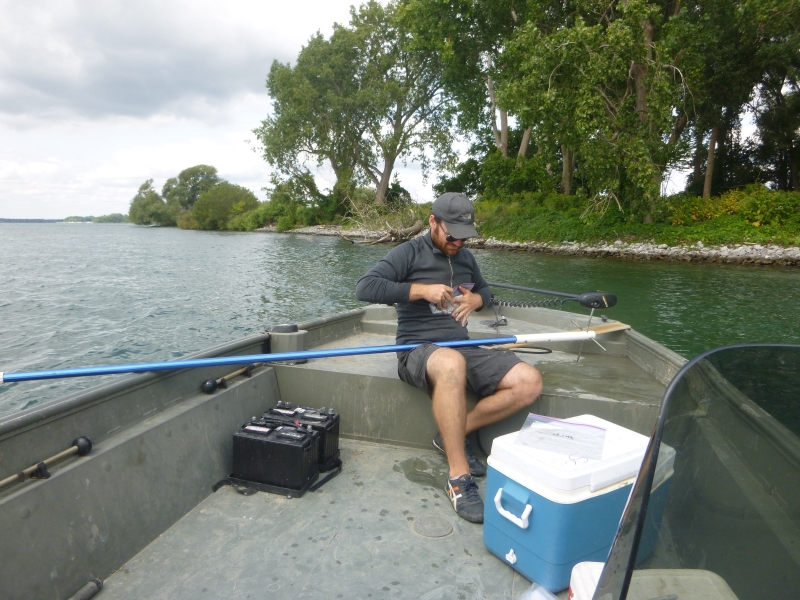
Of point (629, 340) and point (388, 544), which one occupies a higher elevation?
point (629, 340)

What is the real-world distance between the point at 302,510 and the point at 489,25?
26.4 meters

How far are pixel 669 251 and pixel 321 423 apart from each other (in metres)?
21.2

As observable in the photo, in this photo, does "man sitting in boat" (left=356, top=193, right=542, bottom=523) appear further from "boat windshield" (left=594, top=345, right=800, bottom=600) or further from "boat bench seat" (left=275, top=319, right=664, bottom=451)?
"boat windshield" (left=594, top=345, right=800, bottom=600)

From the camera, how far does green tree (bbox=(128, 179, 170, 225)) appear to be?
8481 centimetres

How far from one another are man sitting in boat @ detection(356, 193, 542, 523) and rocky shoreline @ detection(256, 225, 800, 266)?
19817 millimetres

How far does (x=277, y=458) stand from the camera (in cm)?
264

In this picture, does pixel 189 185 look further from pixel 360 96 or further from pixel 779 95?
pixel 779 95

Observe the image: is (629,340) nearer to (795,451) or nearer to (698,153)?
(795,451)

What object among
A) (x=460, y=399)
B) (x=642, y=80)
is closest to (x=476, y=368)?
(x=460, y=399)


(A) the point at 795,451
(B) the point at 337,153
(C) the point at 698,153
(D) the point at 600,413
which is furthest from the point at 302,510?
(B) the point at 337,153

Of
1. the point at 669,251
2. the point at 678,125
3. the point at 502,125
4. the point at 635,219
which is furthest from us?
the point at 502,125

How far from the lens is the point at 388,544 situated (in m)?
2.29

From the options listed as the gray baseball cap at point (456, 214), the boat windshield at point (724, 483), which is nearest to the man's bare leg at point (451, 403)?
the gray baseball cap at point (456, 214)

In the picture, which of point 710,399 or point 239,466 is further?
point 239,466
